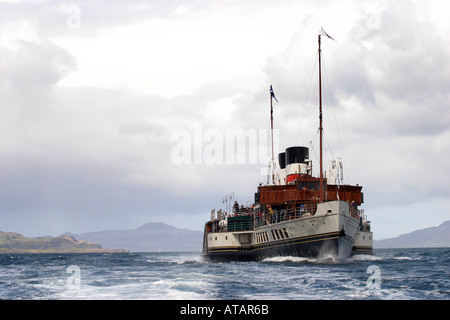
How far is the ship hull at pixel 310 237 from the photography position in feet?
160

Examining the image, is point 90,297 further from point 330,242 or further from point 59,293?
point 330,242

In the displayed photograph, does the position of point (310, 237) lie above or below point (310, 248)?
above

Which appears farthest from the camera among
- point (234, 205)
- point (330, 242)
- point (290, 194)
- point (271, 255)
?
point (234, 205)

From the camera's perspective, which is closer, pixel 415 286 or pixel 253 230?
pixel 415 286

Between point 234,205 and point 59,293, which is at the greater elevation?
point 234,205

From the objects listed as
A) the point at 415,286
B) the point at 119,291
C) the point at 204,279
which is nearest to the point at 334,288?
the point at 415,286

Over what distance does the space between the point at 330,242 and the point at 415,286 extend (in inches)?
821

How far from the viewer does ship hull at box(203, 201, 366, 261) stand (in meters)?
48.9

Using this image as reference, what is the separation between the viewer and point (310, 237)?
51.2 metres
